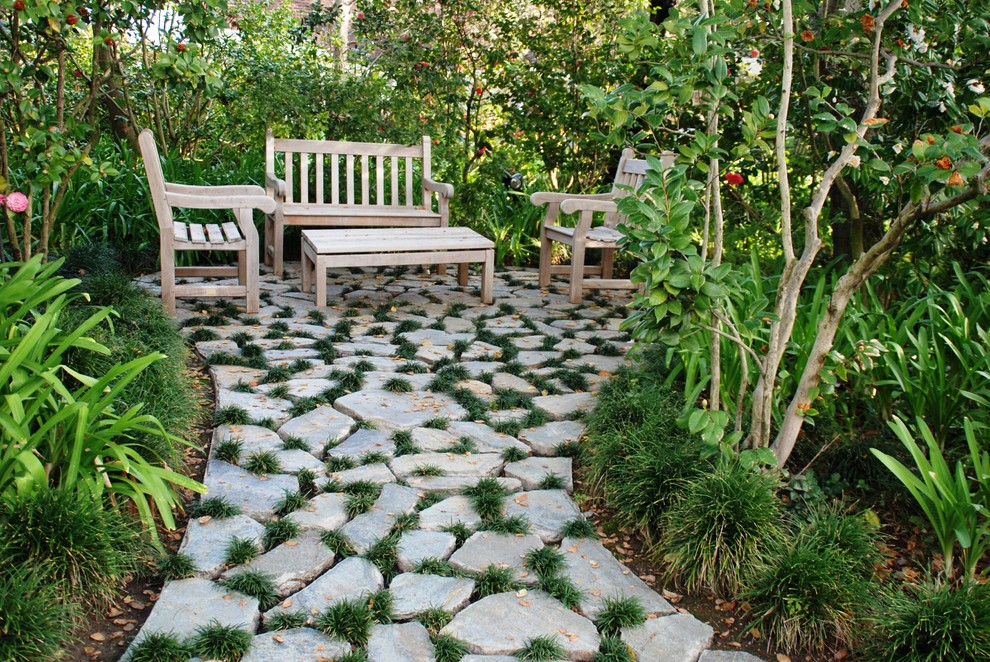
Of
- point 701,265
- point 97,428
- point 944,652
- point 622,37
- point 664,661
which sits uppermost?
point 622,37

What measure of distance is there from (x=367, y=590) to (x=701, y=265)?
1415mm

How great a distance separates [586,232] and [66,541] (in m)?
4.38

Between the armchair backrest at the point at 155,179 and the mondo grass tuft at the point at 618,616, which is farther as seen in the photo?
the armchair backrest at the point at 155,179

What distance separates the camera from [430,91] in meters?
7.71

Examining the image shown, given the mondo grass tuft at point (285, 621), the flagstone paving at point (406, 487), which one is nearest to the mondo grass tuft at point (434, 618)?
the flagstone paving at point (406, 487)

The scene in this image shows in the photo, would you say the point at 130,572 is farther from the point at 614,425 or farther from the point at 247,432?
the point at 614,425

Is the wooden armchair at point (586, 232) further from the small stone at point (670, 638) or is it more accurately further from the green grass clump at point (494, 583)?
the small stone at point (670, 638)

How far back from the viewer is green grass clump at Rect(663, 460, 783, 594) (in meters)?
2.80

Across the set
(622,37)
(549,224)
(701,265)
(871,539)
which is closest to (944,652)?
(871,539)

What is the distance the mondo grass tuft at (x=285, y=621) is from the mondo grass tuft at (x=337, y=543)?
36 centimetres

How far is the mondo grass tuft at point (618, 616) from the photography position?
262cm

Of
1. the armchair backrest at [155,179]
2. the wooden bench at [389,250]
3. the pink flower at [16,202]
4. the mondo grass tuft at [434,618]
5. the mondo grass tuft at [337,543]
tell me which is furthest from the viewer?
the wooden bench at [389,250]

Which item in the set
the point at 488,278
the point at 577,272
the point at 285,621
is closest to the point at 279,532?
the point at 285,621

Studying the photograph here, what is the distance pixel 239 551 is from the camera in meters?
2.84
